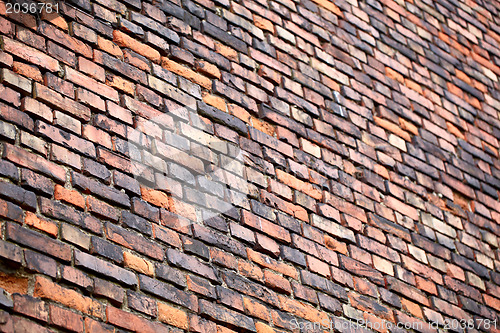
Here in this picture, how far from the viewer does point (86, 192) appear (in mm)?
2359

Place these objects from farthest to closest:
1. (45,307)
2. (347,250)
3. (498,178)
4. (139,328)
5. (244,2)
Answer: (498,178)
(244,2)
(347,250)
(139,328)
(45,307)

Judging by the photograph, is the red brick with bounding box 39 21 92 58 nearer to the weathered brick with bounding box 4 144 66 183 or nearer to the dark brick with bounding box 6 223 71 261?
the weathered brick with bounding box 4 144 66 183

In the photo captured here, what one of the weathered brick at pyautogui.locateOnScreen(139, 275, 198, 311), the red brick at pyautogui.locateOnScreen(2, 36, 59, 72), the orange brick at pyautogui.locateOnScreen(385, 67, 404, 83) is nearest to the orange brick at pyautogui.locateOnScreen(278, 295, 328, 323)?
the weathered brick at pyautogui.locateOnScreen(139, 275, 198, 311)

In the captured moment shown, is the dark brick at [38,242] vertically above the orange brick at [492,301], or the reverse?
the orange brick at [492,301]

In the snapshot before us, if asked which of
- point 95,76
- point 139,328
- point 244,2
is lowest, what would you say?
point 139,328

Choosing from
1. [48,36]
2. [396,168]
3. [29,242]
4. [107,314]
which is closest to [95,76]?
[48,36]

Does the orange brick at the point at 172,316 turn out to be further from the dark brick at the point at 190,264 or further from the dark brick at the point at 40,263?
the dark brick at the point at 40,263

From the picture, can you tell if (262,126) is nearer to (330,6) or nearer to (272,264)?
(272,264)

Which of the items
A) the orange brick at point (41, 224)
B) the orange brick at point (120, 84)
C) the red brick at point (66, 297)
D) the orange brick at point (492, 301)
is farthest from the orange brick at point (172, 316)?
the orange brick at point (492, 301)

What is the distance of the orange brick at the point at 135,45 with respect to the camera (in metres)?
2.83

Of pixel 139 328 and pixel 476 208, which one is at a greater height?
pixel 476 208

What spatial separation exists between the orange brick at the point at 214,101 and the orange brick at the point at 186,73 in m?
0.04

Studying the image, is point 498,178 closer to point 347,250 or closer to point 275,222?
point 347,250

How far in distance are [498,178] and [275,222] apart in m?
1.79
